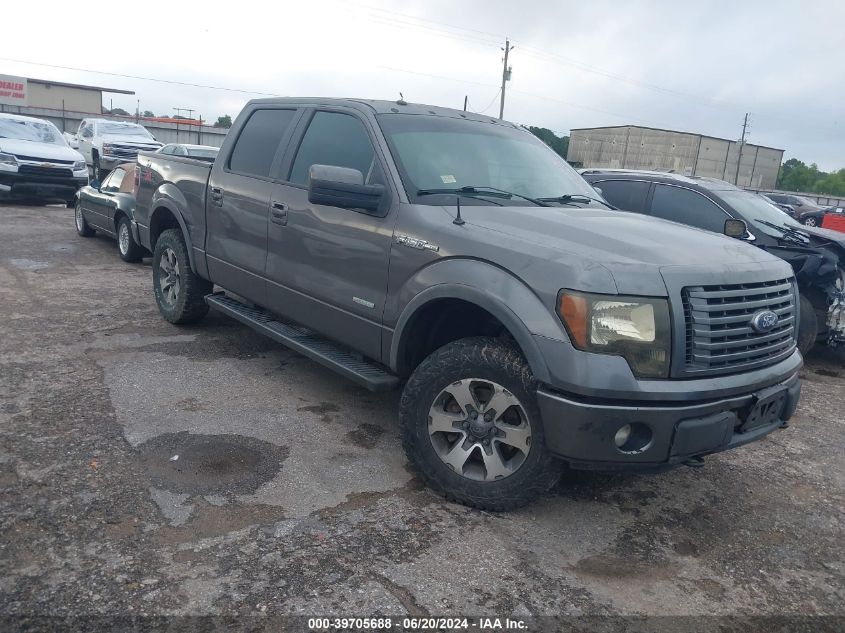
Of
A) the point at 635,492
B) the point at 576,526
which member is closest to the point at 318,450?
the point at 576,526

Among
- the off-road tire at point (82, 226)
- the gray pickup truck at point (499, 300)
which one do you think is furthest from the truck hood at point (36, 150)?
the gray pickup truck at point (499, 300)

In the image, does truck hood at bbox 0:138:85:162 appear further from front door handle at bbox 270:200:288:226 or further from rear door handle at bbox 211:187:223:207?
front door handle at bbox 270:200:288:226

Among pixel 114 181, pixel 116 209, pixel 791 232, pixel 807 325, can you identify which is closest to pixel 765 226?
pixel 791 232

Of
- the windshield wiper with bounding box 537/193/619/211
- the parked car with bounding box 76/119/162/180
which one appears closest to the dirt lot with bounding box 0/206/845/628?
the windshield wiper with bounding box 537/193/619/211

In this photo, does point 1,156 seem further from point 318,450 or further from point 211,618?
point 211,618

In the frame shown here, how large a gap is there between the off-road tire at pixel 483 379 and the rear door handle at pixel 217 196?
8.43ft

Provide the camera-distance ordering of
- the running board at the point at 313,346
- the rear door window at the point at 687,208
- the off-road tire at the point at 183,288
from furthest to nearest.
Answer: the rear door window at the point at 687,208, the off-road tire at the point at 183,288, the running board at the point at 313,346

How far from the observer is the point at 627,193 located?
797 centimetres

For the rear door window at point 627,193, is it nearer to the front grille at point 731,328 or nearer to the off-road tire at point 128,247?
the front grille at point 731,328

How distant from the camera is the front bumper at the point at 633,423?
3006 mm

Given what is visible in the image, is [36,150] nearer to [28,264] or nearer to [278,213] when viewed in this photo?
[28,264]

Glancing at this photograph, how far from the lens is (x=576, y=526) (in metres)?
3.48

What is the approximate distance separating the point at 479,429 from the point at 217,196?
3.08 metres

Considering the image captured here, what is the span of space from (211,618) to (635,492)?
7.76 feet
